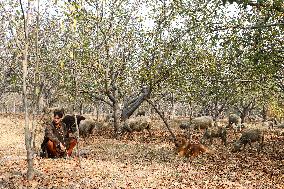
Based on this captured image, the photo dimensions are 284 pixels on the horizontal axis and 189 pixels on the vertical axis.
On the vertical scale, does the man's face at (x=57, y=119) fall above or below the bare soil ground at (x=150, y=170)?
above

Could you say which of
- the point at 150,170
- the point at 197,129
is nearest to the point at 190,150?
the point at 150,170

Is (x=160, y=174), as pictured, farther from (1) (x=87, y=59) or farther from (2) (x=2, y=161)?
(1) (x=87, y=59)

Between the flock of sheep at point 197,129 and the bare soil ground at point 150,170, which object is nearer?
the bare soil ground at point 150,170

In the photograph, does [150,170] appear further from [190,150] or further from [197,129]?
[197,129]

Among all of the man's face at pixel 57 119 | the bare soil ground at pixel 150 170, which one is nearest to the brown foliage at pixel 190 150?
the bare soil ground at pixel 150 170

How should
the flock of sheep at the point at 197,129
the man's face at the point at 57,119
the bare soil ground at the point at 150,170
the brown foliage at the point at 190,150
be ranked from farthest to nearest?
the flock of sheep at the point at 197,129, the brown foliage at the point at 190,150, the man's face at the point at 57,119, the bare soil ground at the point at 150,170

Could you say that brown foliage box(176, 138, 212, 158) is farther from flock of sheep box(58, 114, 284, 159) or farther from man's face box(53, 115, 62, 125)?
man's face box(53, 115, 62, 125)

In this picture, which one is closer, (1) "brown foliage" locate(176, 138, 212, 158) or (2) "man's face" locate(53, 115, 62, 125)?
(2) "man's face" locate(53, 115, 62, 125)

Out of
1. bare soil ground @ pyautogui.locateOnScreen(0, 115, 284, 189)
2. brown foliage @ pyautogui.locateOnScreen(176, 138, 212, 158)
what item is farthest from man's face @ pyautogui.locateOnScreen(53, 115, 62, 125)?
brown foliage @ pyautogui.locateOnScreen(176, 138, 212, 158)

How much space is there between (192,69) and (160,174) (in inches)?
404

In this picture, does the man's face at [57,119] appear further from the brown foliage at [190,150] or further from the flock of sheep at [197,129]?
the brown foliage at [190,150]

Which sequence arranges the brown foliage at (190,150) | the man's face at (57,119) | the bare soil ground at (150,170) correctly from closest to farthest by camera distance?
the bare soil ground at (150,170) → the man's face at (57,119) → the brown foliage at (190,150)

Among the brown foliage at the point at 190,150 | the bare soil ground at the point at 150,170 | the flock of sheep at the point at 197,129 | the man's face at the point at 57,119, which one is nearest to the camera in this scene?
the bare soil ground at the point at 150,170

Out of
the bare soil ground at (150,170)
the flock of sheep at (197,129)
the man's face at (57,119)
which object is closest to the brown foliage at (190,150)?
the flock of sheep at (197,129)
